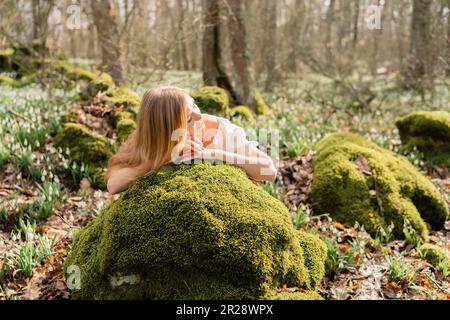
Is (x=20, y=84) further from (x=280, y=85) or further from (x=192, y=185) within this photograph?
(x=192, y=185)

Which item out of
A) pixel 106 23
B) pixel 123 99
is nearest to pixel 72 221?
pixel 123 99

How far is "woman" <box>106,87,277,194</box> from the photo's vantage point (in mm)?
2875

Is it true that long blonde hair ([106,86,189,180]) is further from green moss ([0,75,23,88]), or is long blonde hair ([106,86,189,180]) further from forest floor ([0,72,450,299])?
green moss ([0,75,23,88])

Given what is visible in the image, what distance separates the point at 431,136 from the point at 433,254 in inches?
140

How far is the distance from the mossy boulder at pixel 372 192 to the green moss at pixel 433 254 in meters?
0.50

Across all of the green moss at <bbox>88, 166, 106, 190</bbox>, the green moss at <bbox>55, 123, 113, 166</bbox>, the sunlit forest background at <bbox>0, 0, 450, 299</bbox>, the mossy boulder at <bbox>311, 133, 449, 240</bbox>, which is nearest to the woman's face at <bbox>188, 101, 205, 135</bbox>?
the sunlit forest background at <bbox>0, 0, 450, 299</bbox>

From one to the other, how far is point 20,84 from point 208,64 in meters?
6.75

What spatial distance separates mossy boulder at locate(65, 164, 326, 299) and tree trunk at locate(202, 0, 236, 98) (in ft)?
22.1

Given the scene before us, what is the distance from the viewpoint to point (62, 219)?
14.7 feet

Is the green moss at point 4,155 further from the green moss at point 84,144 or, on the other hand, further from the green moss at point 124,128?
the green moss at point 124,128

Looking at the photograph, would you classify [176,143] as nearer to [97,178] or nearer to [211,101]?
[97,178]

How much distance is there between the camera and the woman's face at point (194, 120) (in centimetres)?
299

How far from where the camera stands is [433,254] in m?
4.05

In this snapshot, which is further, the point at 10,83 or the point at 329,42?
the point at 329,42
